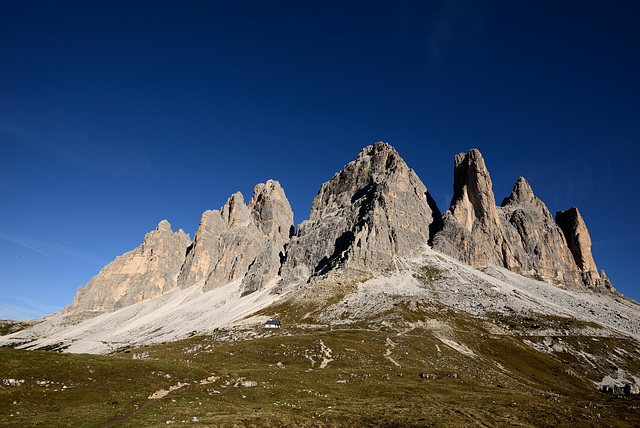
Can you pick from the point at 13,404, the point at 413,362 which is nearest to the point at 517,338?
the point at 413,362

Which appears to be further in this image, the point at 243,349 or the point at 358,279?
the point at 358,279

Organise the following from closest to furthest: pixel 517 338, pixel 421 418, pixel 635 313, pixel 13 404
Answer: pixel 13 404, pixel 421 418, pixel 517 338, pixel 635 313

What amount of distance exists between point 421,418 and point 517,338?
99.2 metres

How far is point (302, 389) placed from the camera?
155 feet

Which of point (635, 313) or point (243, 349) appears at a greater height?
point (635, 313)

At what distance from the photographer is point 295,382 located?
5069 centimetres

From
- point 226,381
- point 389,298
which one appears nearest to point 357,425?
point 226,381

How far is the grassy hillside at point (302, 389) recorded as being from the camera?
1268 inches

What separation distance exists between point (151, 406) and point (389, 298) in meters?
136

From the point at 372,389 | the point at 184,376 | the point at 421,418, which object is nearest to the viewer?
the point at 421,418

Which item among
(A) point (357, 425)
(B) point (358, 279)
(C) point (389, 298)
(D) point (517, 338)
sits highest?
(B) point (358, 279)

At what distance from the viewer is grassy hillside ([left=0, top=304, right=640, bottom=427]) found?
32.2 m

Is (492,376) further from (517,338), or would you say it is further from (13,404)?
(13,404)

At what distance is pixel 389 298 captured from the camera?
159625 millimetres
